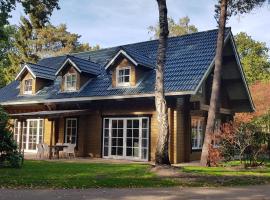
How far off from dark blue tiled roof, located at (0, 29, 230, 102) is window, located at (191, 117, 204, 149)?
9.16 ft

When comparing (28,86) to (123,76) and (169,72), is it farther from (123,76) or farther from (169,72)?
(169,72)

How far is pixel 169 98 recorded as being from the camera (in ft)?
64.7

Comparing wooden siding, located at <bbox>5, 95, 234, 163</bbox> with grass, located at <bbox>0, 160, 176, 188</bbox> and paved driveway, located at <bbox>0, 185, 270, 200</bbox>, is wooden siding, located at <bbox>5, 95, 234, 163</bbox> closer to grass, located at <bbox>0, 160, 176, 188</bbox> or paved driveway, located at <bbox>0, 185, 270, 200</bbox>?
grass, located at <bbox>0, 160, 176, 188</bbox>

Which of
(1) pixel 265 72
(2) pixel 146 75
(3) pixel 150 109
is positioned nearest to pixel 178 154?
(3) pixel 150 109

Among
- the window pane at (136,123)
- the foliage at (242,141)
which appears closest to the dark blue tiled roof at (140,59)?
the window pane at (136,123)

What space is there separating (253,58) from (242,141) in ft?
121

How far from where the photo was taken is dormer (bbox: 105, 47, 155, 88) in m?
21.5

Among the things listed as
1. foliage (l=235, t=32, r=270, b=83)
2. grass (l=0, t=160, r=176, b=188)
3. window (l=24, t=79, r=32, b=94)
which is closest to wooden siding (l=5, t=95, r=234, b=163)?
window (l=24, t=79, r=32, b=94)

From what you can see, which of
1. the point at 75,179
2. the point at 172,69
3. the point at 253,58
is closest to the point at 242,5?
the point at 172,69

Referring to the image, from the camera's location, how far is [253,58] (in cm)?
5219

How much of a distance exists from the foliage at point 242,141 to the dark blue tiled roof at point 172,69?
8.24 feet

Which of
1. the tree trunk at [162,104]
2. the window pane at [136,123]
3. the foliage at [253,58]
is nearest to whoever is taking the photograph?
the tree trunk at [162,104]

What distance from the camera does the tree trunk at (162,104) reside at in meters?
14.7

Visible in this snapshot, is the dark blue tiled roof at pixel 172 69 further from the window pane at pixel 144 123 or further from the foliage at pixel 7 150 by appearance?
the foliage at pixel 7 150
